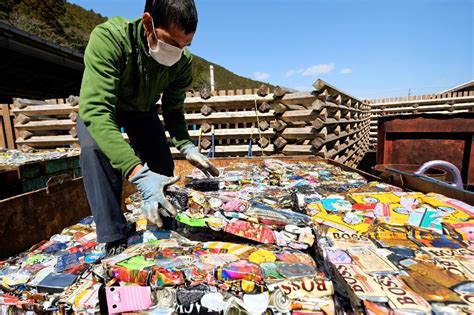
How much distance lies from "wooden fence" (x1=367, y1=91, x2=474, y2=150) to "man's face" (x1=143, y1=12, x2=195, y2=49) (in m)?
8.28

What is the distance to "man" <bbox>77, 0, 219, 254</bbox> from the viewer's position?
4.30 feet

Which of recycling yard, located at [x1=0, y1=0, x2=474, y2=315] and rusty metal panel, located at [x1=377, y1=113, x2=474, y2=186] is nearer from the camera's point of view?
recycling yard, located at [x1=0, y1=0, x2=474, y2=315]

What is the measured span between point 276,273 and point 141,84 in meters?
1.25

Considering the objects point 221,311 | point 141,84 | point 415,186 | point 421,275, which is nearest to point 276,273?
point 221,311

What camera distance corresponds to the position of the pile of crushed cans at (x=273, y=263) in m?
0.94

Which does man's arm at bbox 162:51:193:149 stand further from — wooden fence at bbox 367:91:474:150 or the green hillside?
the green hillside

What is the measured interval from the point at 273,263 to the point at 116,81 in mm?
1179

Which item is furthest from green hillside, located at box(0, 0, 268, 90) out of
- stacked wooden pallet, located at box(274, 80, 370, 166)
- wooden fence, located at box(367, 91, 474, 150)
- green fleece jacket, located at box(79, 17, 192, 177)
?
green fleece jacket, located at box(79, 17, 192, 177)

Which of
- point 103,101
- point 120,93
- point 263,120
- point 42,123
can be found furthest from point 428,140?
point 42,123

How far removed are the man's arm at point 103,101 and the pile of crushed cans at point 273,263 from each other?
0.36 meters

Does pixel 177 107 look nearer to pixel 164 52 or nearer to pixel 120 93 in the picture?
pixel 120 93

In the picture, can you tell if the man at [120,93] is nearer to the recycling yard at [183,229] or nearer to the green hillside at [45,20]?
the recycling yard at [183,229]

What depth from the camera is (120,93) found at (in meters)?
1.59

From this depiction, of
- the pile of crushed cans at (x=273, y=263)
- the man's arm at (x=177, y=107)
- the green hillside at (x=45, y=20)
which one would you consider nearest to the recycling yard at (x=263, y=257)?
the pile of crushed cans at (x=273, y=263)
